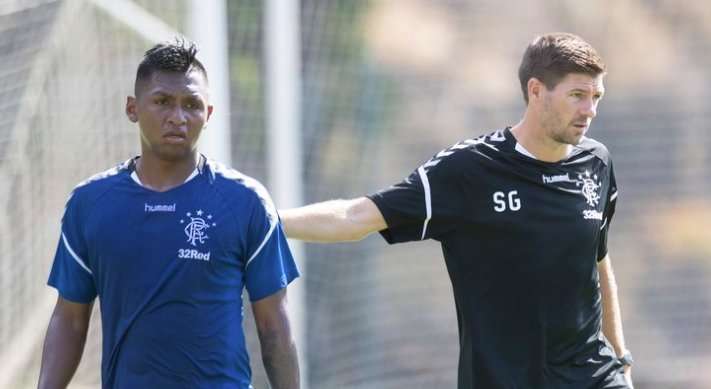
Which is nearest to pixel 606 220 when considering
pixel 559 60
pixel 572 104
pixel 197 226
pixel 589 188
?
pixel 589 188

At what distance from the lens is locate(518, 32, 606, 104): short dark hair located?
4781mm

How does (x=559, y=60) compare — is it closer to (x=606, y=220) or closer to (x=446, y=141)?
(x=606, y=220)

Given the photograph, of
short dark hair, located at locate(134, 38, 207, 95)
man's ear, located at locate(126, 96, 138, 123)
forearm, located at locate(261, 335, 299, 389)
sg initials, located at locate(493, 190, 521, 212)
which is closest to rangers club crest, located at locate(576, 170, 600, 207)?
sg initials, located at locate(493, 190, 521, 212)

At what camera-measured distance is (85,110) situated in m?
7.28

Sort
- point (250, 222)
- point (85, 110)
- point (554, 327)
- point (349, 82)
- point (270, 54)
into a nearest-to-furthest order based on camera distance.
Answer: point (250, 222)
point (554, 327)
point (85, 110)
point (270, 54)
point (349, 82)

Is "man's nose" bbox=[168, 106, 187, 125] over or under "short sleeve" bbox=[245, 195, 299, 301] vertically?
over

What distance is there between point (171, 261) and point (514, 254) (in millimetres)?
1422

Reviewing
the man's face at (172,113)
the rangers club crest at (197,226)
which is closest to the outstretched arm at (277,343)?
the rangers club crest at (197,226)

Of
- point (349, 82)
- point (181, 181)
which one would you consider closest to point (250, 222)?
point (181, 181)

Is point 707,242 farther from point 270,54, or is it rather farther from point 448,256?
point 448,256

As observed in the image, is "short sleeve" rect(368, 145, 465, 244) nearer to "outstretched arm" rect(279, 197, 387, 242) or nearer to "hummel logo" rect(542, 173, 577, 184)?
"outstretched arm" rect(279, 197, 387, 242)

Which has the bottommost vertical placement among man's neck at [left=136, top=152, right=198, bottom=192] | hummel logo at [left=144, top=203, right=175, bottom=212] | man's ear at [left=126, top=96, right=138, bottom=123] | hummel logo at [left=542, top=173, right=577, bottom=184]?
hummel logo at [left=144, top=203, right=175, bottom=212]

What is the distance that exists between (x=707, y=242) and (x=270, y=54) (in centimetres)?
352

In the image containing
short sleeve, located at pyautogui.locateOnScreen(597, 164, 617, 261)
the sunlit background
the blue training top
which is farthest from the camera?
the sunlit background
